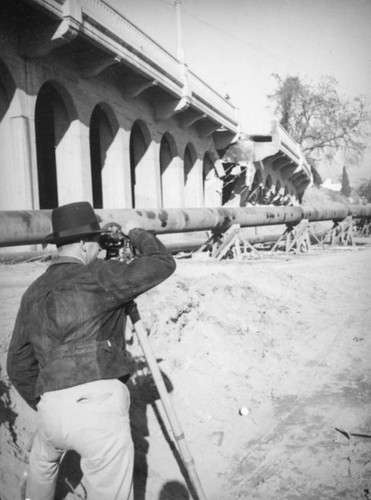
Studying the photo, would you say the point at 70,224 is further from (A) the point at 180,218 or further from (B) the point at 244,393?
(A) the point at 180,218

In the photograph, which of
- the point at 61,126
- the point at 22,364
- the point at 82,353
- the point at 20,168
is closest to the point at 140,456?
the point at 22,364

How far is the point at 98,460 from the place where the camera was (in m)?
1.79

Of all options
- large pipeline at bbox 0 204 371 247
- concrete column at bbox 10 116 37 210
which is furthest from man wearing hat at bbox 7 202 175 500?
concrete column at bbox 10 116 37 210

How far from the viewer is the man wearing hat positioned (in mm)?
1802

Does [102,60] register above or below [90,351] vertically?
above

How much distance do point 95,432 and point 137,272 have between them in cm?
74

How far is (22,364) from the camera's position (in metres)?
2.06

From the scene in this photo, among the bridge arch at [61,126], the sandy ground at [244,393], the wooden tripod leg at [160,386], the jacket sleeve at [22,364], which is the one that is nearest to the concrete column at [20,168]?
the bridge arch at [61,126]

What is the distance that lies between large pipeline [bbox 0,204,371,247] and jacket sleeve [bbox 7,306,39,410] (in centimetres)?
156

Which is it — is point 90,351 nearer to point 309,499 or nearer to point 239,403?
point 309,499

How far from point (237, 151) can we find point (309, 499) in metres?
19.8

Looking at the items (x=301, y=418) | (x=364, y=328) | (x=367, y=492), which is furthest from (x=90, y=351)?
(x=364, y=328)

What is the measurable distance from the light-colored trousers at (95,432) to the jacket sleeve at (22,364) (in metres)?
0.25

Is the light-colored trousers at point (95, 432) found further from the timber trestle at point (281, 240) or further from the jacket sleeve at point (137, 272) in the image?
the timber trestle at point (281, 240)
